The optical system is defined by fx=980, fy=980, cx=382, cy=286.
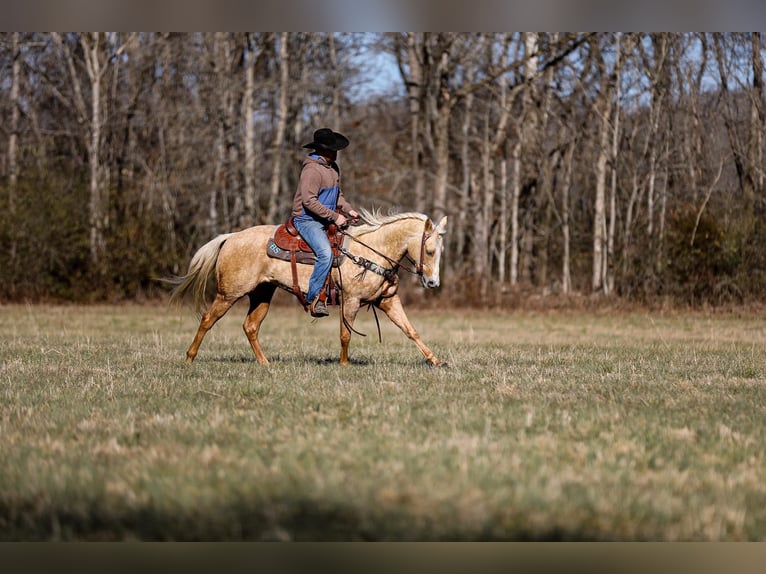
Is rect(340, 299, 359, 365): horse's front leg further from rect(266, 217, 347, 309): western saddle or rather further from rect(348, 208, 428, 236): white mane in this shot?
rect(348, 208, 428, 236): white mane

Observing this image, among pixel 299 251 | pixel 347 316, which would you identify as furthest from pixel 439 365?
pixel 299 251

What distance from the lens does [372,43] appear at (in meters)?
35.8

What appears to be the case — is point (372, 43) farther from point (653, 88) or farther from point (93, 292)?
point (93, 292)

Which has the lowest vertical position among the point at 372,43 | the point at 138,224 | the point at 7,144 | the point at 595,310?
the point at 595,310

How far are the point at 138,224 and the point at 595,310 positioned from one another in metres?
15.8

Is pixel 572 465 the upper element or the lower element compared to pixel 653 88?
lower

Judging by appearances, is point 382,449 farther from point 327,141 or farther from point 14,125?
point 14,125

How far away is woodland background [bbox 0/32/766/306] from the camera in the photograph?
100 ft

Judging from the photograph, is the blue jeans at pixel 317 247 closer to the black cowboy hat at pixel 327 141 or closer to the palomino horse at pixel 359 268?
the palomino horse at pixel 359 268

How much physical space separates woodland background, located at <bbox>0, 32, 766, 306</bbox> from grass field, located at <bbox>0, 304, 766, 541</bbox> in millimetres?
18035
